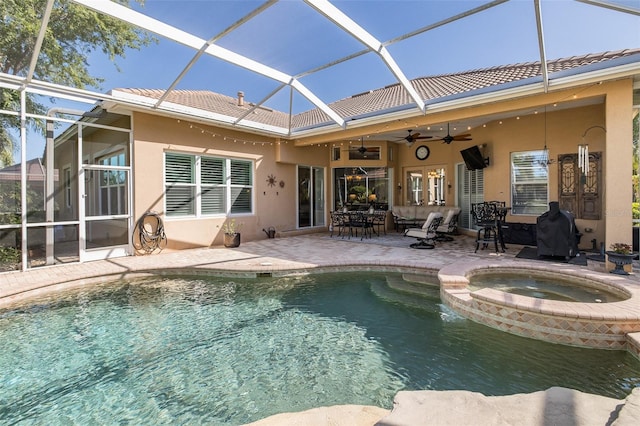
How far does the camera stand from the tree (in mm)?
5852

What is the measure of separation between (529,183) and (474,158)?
1.63 meters

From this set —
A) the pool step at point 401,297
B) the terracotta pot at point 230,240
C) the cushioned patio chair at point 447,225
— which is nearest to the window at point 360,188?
the cushioned patio chair at point 447,225

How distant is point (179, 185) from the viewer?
8.09 meters

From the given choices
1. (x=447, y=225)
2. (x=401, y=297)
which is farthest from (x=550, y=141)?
(x=401, y=297)

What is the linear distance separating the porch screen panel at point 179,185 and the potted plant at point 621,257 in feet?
29.2

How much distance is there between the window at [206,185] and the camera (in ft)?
26.2

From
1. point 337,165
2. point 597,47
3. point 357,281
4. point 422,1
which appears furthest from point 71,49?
point 597,47

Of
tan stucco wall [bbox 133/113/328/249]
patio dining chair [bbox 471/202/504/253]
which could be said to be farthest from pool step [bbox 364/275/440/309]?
tan stucco wall [bbox 133/113/328/249]

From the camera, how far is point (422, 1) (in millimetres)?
4906

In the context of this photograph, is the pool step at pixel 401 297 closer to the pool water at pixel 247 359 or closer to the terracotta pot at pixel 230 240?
the pool water at pixel 247 359

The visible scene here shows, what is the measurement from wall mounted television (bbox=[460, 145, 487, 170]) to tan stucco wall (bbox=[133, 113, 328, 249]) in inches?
197

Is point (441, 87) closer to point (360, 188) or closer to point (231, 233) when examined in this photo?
point (360, 188)

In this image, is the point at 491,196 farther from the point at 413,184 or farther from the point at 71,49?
the point at 71,49

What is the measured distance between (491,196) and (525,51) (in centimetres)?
431
